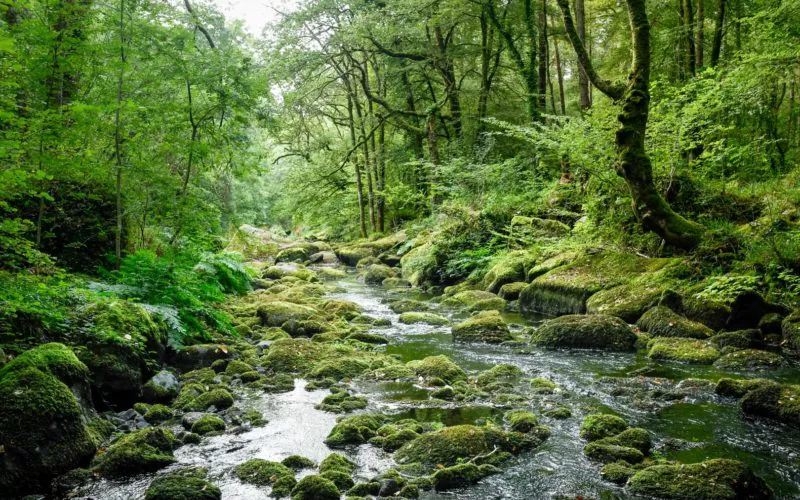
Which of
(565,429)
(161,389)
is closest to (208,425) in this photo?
(161,389)

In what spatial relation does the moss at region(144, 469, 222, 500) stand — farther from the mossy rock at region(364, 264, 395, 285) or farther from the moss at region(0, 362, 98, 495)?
the mossy rock at region(364, 264, 395, 285)

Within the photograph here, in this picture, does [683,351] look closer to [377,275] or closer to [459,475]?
[459,475]

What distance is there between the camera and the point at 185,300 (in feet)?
26.7

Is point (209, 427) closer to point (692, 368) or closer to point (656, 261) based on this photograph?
point (692, 368)

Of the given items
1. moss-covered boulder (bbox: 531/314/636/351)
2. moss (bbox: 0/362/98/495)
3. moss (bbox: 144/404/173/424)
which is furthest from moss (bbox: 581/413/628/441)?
moss (bbox: 0/362/98/495)

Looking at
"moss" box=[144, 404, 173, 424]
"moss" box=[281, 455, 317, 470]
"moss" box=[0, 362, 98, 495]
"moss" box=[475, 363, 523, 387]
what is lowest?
"moss" box=[475, 363, 523, 387]

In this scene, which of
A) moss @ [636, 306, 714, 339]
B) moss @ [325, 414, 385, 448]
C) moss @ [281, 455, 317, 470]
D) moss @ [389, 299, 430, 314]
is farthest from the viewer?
moss @ [389, 299, 430, 314]

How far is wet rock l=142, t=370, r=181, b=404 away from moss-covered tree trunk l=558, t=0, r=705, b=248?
27.1 feet

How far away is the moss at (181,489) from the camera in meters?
3.92

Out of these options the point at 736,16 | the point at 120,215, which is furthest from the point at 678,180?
the point at 120,215

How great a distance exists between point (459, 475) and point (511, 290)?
28.1ft

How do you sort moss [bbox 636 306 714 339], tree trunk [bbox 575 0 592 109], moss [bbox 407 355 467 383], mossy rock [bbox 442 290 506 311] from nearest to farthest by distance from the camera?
moss [bbox 407 355 467 383]
moss [bbox 636 306 714 339]
mossy rock [bbox 442 290 506 311]
tree trunk [bbox 575 0 592 109]

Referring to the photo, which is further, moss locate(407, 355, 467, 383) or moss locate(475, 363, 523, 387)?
moss locate(407, 355, 467, 383)

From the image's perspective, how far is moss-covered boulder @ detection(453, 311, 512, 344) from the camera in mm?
8992
